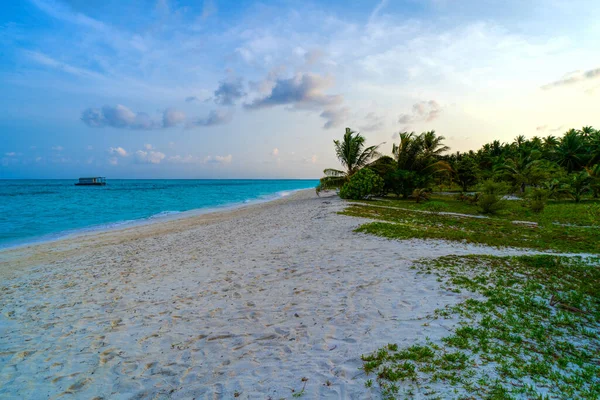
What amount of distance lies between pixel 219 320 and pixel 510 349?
4.55 metres

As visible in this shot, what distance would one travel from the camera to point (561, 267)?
24.2 ft

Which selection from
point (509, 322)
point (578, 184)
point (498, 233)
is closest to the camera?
point (509, 322)

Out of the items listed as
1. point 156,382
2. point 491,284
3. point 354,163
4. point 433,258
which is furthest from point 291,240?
point 354,163

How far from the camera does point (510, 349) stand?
401 cm

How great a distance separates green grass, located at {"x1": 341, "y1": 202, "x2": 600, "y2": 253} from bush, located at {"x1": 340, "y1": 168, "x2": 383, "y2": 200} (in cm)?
1153

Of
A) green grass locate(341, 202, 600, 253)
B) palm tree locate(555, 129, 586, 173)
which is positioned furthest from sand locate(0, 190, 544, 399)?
palm tree locate(555, 129, 586, 173)

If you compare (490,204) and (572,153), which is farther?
(572,153)

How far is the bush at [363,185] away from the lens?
26141 mm

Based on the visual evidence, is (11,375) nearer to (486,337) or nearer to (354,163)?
(486,337)

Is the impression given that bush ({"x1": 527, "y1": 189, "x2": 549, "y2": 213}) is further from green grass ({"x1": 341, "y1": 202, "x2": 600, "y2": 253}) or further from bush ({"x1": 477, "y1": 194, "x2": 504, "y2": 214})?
green grass ({"x1": 341, "y1": 202, "x2": 600, "y2": 253})

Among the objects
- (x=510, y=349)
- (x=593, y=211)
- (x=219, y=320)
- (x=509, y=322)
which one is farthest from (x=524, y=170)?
(x=219, y=320)

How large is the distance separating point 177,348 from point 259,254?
5.14 m

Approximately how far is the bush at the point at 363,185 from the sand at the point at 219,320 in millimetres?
→ 16263

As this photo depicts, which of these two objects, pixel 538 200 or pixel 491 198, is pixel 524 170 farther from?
pixel 491 198
